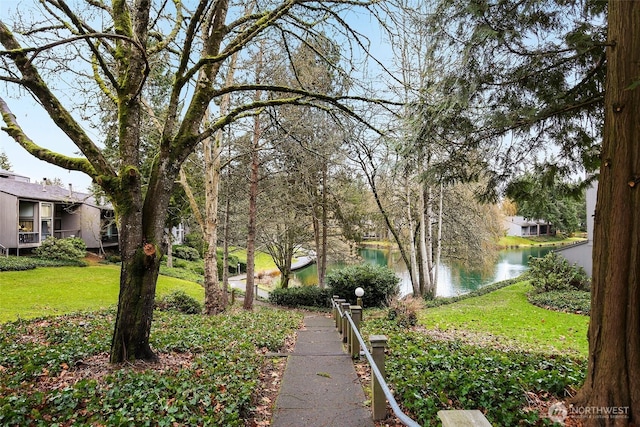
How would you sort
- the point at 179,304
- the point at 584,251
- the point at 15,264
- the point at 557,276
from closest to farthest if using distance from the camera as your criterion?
the point at 179,304
the point at 557,276
the point at 584,251
the point at 15,264

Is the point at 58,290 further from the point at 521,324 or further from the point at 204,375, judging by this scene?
the point at 521,324

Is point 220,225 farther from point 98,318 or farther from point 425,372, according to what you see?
point 425,372

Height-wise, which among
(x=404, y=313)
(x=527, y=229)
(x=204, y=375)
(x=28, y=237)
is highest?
(x=28, y=237)

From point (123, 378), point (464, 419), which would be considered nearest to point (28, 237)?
point (123, 378)

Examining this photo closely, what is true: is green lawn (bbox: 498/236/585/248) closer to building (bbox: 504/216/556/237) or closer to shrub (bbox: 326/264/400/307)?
building (bbox: 504/216/556/237)

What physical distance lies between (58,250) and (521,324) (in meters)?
22.1

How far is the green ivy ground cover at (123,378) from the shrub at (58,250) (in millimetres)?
16021

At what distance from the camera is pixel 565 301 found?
1167 centimetres

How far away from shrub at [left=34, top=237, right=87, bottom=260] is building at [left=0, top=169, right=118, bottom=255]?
1.04m

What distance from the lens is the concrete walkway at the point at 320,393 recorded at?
3.48 metres

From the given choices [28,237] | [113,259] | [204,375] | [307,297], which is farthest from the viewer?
[113,259]

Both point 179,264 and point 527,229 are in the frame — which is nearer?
point 179,264

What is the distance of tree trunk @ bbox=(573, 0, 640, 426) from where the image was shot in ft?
9.14

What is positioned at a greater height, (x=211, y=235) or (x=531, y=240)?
(x=211, y=235)
